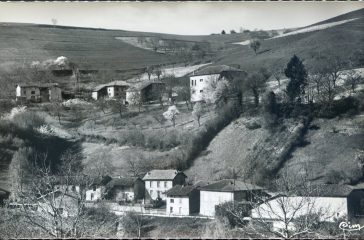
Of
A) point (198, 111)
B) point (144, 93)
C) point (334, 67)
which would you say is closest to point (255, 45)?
point (334, 67)

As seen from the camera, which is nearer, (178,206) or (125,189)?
(178,206)

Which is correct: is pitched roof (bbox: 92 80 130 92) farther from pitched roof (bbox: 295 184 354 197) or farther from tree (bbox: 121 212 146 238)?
pitched roof (bbox: 295 184 354 197)

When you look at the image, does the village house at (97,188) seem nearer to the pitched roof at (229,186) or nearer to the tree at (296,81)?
the pitched roof at (229,186)

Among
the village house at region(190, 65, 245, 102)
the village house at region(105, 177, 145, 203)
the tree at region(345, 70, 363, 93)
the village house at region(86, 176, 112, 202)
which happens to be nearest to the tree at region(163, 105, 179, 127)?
the village house at region(190, 65, 245, 102)

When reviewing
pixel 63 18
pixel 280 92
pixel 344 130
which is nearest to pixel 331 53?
pixel 280 92

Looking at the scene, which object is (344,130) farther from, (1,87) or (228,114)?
(1,87)

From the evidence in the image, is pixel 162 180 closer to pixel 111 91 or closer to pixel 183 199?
pixel 183 199
